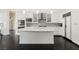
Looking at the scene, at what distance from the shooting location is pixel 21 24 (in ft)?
6.44

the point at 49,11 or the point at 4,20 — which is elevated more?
the point at 49,11
